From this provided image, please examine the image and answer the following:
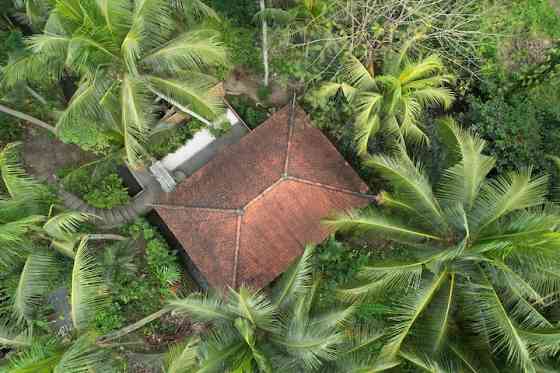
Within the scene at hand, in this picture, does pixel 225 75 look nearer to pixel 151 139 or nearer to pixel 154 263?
pixel 151 139

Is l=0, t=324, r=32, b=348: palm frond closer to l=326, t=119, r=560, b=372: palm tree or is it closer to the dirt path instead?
the dirt path

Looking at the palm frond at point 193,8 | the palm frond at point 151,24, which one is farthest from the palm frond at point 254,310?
the palm frond at point 193,8

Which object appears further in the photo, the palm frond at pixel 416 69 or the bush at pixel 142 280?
the bush at pixel 142 280

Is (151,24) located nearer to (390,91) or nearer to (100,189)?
(390,91)

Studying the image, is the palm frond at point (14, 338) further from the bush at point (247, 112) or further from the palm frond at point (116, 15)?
the bush at point (247, 112)

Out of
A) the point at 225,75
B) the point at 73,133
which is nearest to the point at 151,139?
the point at 73,133

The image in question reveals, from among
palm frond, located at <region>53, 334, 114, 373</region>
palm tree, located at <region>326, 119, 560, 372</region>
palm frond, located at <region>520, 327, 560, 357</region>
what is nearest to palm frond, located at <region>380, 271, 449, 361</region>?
palm tree, located at <region>326, 119, 560, 372</region>
